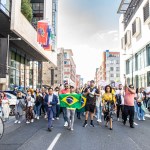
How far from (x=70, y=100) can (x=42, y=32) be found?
82.9ft

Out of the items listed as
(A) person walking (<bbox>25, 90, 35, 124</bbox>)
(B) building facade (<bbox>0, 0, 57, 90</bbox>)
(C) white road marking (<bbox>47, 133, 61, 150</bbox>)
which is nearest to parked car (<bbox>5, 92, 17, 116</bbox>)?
(A) person walking (<bbox>25, 90, 35, 124</bbox>)

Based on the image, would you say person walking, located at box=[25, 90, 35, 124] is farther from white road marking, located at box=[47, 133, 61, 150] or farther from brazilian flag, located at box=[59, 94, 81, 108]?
white road marking, located at box=[47, 133, 61, 150]

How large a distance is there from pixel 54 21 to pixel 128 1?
53.9ft

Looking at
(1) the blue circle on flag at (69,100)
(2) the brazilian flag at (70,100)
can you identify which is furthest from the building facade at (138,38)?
(1) the blue circle on flag at (69,100)

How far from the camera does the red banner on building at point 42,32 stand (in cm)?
3384

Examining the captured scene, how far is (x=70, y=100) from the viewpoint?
10.7 meters

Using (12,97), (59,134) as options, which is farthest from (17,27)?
(59,134)

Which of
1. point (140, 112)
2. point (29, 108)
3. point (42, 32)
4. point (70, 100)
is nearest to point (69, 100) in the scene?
point (70, 100)

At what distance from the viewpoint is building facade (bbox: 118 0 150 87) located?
3547 cm

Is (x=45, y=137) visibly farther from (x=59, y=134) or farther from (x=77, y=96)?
(x=77, y=96)

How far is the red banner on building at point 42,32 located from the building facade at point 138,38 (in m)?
13.7

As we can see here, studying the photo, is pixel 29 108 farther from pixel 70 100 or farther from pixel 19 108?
pixel 70 100

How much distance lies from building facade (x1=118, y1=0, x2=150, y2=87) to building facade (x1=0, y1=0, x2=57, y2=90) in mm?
14701

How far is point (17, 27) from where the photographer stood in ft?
78.7
